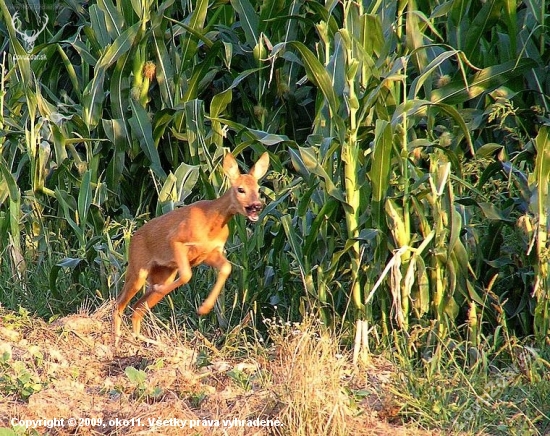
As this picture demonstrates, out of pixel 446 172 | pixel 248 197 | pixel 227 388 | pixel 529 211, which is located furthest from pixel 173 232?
pixel 529 211

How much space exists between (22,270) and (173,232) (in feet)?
7.10

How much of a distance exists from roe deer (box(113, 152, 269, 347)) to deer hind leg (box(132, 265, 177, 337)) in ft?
0.06

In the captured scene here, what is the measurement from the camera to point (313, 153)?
6859 millimetres

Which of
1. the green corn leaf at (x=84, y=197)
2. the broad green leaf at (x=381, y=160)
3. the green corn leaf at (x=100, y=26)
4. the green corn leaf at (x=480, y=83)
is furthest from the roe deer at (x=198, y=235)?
the green corn leaf at (x=100, y=26)

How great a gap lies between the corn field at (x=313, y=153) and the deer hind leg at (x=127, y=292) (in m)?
0.44

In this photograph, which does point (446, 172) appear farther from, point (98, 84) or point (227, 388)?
point (98, 84)

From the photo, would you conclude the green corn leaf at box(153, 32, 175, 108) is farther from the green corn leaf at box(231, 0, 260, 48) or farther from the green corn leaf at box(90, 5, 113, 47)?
the green corn leaf at box(231, 0, 260, 48)

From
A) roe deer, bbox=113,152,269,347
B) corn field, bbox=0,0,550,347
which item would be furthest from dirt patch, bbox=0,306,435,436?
corn field, bbox=0,0,550,347

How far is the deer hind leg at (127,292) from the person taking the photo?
7.43 meters

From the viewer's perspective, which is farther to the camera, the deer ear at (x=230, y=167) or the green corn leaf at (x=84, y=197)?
the green corn leaf at (x=84, y=197)

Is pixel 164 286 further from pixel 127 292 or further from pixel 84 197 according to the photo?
pixel 84 197

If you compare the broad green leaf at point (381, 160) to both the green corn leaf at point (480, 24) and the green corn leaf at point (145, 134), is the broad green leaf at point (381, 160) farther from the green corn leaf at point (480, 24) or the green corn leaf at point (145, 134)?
the green corn leaf at point (145, 134)

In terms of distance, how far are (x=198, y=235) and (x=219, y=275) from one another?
294 millimetres

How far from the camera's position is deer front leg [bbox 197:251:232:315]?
6.73 meters
